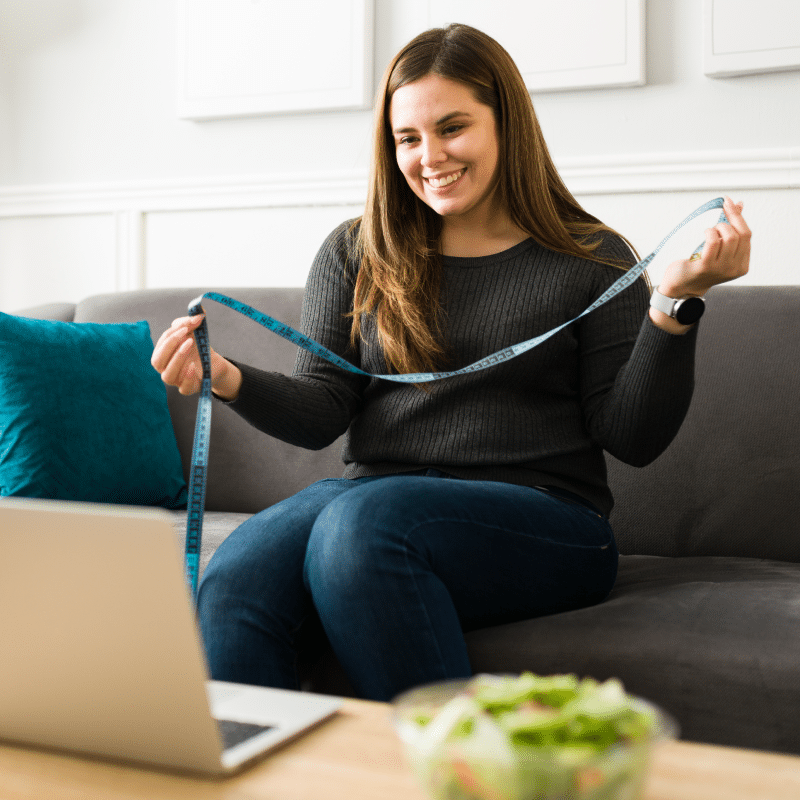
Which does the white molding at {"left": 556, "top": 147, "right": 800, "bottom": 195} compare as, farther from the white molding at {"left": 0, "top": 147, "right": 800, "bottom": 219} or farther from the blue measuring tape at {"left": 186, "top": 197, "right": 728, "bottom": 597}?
the blue measuring tape at {"left": 186, "top": 197, "right": 728, "bottom": 597}

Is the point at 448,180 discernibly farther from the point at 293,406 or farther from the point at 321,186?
the point at 321,186

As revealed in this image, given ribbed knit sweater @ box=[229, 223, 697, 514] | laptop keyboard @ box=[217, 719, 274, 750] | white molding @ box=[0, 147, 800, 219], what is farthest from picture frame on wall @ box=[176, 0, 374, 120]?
laptop keyboard @ box=[217, 719, 274, 750]

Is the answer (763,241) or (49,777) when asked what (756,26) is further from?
(49,777)

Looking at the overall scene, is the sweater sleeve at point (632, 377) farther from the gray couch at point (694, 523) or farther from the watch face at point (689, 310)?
the gray couch at point (694, 523)

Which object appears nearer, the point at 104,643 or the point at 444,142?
the point at 104,643

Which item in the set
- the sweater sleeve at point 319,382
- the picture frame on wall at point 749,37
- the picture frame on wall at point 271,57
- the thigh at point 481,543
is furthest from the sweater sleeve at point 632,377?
the picture frame on wall at point 271,57

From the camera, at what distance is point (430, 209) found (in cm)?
167

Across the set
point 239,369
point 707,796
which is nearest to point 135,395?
point 239,369

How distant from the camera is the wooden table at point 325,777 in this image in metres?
0.61

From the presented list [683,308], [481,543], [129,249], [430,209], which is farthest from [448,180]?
[129,249]

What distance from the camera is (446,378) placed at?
1.49 meters

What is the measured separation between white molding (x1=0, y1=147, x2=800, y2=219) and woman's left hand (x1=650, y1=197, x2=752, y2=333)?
99 cm

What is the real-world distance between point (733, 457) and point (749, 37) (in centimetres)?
107

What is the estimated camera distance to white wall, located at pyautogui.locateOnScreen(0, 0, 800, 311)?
2197mm
